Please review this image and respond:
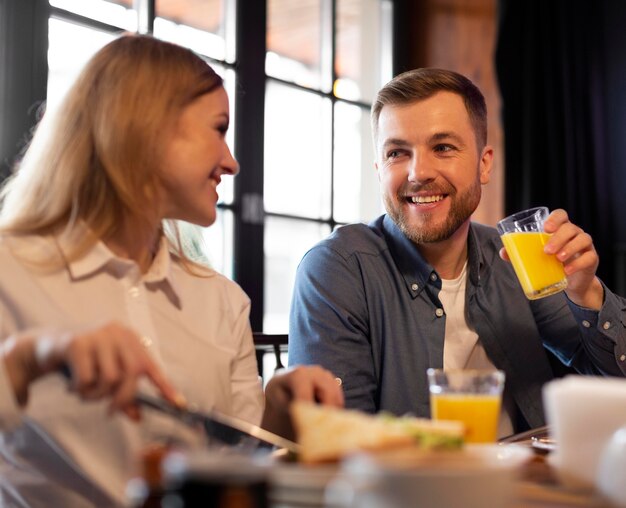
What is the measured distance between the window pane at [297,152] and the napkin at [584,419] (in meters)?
3.01

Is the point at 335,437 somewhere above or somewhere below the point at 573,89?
below

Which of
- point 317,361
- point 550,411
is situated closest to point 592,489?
point 550,411

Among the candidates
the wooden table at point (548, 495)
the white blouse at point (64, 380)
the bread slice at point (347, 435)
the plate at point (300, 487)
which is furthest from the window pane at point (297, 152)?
the plate at point (300, 487)

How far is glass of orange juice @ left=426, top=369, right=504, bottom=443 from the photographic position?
3.97 feet

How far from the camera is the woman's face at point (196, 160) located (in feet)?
4.90

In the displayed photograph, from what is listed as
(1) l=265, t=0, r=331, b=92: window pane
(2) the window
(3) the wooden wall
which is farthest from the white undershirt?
(3) the wooden wall

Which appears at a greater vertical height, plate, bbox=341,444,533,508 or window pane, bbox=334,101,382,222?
window pane, bbox=334,101,382,222

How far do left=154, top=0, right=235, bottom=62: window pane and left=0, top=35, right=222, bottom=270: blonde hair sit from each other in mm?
2005

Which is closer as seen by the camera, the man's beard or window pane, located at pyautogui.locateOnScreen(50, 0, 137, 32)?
the man's beard

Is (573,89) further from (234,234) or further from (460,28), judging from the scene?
(234,234)

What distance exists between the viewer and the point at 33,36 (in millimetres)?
2895

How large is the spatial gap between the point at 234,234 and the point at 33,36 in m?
1.17

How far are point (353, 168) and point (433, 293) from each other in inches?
92.9

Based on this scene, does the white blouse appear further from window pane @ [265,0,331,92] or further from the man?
window pane @ [265,0,331,92]
